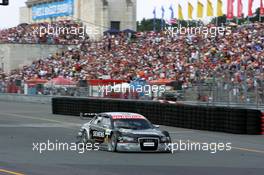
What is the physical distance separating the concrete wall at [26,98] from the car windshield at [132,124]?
109 ft

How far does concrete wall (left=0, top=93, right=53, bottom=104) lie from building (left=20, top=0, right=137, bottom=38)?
11.1 meters

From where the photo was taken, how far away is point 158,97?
39.1 m

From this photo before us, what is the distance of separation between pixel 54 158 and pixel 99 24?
52.7 meters

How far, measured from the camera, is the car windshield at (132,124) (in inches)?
805

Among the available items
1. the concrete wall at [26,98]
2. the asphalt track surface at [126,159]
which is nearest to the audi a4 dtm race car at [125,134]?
the asphalt track surface at [126,159]

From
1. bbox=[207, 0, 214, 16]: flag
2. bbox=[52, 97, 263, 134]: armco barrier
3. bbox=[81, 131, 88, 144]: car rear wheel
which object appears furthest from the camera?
bbox=[207, 0, 214, 16]: flag

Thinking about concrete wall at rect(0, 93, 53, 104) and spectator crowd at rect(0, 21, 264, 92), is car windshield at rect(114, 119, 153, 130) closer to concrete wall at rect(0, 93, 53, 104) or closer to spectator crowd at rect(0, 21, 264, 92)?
spectator crowd at rect(0, 21, 264, 92)

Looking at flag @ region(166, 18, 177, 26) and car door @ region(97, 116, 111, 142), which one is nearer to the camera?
car door @ region(97, 116, 111, 142)

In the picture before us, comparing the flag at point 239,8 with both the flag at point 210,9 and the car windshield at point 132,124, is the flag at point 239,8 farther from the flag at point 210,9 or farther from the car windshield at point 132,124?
the car windshield at point 132,124

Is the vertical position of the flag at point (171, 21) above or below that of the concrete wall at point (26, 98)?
above

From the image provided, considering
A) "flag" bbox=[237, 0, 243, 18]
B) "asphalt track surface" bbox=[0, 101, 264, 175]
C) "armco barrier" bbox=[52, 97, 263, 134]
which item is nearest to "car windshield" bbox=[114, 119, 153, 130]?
"asphalt track surface" bbox=[0, 101, 264, 175]

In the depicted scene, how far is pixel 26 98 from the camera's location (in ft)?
190

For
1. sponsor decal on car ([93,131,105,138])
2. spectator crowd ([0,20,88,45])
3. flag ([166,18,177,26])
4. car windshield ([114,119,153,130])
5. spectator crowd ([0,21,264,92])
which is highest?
flag ([166,18,177,26])

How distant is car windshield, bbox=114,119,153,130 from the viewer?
2044 cm
